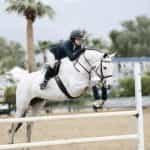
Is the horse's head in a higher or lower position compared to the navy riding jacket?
lower

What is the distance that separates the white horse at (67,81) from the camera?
838cm

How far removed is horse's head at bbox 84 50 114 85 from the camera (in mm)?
8234

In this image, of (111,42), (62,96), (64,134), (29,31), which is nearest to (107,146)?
(62,96)

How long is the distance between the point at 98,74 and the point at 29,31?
23.8m

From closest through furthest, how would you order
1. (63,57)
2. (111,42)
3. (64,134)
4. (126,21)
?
(63,57), (64,134), (111,42), (126,21)

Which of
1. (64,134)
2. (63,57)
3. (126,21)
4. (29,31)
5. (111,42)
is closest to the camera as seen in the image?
(63,57)

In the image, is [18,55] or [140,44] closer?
[140,44]

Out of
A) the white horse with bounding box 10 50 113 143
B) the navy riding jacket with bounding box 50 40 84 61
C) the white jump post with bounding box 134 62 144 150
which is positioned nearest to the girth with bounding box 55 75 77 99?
the white horse with bounding box 10 50 113 143

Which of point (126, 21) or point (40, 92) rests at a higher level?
point (126, 21)

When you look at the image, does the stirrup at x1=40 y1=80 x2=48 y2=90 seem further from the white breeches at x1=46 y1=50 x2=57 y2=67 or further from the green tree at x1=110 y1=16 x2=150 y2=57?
the green tree at x1=110 y1=16 x2=150 y2=57

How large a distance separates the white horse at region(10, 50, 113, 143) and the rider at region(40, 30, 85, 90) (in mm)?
84

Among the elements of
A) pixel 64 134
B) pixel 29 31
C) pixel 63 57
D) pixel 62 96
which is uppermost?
pixel 29 31

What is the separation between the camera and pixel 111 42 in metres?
63.4

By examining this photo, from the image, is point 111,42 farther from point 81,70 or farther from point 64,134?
point 81,70
